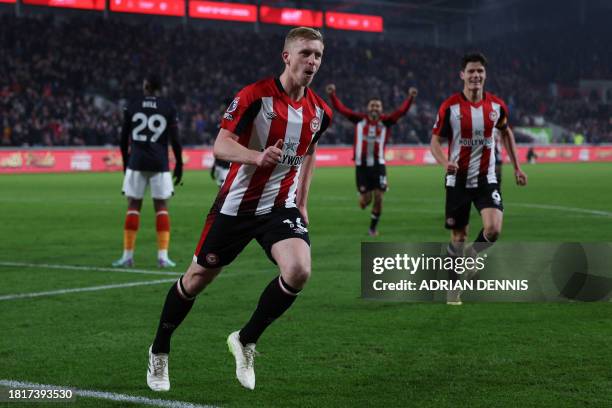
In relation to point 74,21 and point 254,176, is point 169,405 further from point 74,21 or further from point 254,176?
point 74,21

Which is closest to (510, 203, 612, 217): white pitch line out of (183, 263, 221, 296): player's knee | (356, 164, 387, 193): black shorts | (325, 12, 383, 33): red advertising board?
(356, 164, 387, 193): black shorts

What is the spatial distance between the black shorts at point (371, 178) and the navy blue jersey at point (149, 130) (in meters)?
5.34

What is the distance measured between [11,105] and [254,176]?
3441 cm

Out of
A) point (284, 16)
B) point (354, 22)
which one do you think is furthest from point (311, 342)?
point (354, 22)

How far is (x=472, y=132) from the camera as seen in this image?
824cm

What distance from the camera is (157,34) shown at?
49.0m

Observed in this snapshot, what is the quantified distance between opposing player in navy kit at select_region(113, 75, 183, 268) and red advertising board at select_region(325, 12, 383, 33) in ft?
152

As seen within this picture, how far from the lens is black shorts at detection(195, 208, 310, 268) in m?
5.05

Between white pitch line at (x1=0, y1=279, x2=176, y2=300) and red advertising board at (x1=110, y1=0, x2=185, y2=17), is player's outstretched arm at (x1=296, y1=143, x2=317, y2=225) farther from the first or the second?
red advertising board at (x1=110, y1=0, x2=185, y2=17)

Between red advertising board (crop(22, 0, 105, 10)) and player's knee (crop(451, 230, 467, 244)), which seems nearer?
player's knee (crop(451, 230, 467, 244))

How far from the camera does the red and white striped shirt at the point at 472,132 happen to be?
8211mm

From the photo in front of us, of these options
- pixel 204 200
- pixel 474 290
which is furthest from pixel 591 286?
pixel 204 200

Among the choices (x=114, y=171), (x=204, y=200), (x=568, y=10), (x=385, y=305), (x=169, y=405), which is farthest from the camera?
(x=568, y=10)

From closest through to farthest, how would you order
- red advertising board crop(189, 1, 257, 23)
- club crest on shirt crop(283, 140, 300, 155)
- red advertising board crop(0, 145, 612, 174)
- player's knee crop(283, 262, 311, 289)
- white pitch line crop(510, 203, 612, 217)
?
player's knee crop(283, 262, 311, 289)
club crest on shirt crop(283, 140, 300, 155)
white pitch line crop(510, 203, 612, 217)
red advertising board crop(0, 145, 612, 174)
red advertising board crop(189, 1, 257, 23)
